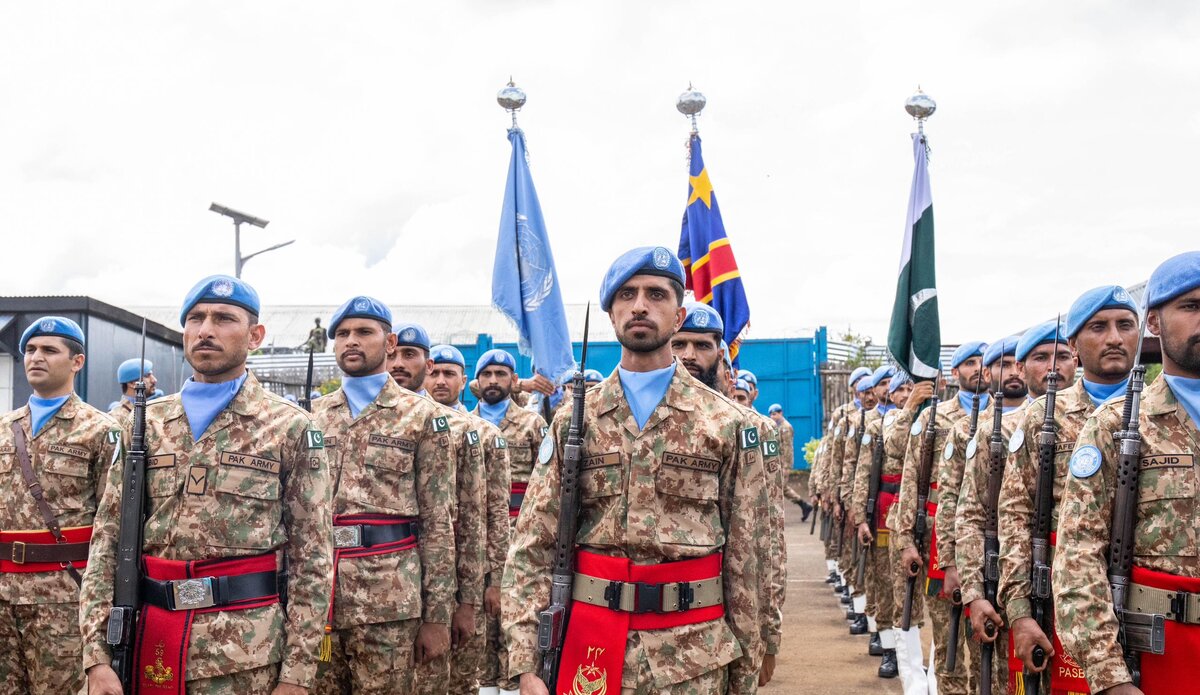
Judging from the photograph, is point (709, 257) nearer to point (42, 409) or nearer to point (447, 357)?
point (447, 357)

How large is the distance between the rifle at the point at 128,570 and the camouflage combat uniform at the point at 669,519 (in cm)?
148

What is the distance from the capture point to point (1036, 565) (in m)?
4.65

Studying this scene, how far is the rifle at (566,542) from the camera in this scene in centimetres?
366

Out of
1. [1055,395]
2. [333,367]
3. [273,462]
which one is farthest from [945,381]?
[333,367]

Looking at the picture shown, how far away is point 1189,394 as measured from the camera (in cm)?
350

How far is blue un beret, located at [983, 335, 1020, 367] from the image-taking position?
6.82m

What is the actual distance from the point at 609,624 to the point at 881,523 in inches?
260

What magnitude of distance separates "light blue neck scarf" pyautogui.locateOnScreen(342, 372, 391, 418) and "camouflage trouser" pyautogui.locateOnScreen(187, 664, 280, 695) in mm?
1737

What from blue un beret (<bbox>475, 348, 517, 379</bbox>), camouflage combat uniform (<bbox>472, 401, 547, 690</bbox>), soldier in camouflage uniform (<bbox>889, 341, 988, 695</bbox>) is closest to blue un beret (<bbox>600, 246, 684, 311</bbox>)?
soldier in camouflage uniform (<bbox>889, 341, 988, 695</bbox>)

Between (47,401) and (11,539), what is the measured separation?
31.6 inches

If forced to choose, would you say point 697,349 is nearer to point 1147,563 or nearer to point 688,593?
point 688,593

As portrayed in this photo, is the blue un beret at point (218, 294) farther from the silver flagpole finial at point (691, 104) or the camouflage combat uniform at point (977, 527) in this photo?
the silver flagpole finial at point (691, 104)

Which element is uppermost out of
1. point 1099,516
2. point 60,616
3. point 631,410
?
→ point 631,410

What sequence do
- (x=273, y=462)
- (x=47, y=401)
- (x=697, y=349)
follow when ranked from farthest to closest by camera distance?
(x=47, y=401)
(x=697, y=349)
(x=273, y=462)
